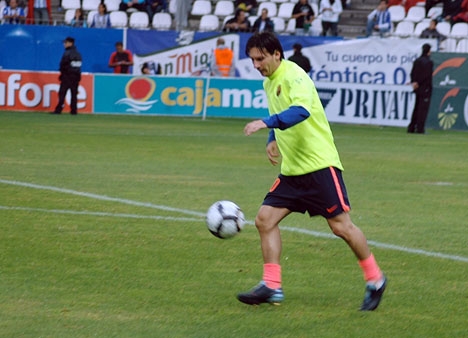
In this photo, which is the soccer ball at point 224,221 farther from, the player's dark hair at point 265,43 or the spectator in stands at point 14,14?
the spectator in stands at point 14,14

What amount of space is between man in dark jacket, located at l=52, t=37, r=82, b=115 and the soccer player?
22306 mm

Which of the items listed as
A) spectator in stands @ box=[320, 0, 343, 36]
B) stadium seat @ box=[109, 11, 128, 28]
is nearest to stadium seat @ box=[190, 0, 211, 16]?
stadium seat @ box=[109, 11, 128, 28]

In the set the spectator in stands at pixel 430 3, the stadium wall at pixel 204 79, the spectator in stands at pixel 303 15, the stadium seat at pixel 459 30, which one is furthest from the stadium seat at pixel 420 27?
the spectator in stands at pixel 303 15

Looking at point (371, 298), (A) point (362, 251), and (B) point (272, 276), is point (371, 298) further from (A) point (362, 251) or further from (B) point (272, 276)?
(B) point (272, 276)

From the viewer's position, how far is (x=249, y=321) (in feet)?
23.5

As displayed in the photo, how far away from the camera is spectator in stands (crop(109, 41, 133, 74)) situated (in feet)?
107

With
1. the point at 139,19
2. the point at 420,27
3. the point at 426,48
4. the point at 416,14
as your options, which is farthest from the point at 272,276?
the point at 139,19

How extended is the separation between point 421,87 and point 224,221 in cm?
1989

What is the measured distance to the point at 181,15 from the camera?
116ft

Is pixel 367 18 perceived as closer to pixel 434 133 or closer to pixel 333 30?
pixel 333 30

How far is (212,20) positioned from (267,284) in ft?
95.7

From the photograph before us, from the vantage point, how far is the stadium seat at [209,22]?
119ft

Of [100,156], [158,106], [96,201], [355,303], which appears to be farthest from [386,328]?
[158,106]

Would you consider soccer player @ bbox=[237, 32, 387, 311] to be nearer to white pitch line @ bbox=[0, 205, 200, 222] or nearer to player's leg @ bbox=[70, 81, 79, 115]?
white pitch line @ bbox=[0, 205, 200, 222]
